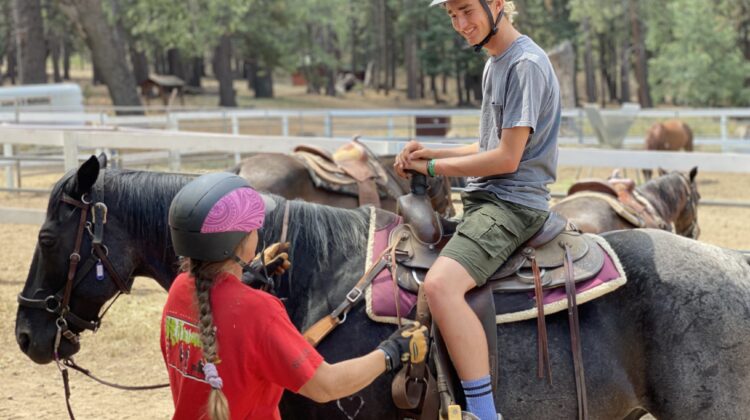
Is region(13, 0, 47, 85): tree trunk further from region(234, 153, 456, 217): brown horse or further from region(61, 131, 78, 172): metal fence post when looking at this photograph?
region(234, 153, 456, 217): brown horse

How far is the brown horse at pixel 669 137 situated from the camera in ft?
60.7

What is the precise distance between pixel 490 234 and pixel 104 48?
977 inches

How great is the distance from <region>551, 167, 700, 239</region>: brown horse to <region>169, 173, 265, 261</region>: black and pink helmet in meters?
→ 3.92

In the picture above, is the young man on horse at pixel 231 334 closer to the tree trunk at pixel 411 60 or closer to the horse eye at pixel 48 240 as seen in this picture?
the horse eye at pixel 48 240

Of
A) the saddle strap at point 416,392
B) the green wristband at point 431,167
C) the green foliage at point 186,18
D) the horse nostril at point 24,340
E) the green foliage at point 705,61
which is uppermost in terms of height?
the green foliage at point 186,18

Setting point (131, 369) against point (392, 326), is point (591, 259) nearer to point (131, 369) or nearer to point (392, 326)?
point (392, 326)

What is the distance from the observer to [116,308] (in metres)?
7.59

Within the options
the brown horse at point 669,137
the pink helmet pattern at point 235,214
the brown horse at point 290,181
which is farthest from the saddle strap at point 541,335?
the brown horse at point 669,137

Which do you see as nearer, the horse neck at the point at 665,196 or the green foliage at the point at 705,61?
the horse neck at the point at 665,196

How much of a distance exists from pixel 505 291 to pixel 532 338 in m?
0.19

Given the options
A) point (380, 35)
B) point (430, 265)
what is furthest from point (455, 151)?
point (380, 35)

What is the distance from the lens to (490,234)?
294cm

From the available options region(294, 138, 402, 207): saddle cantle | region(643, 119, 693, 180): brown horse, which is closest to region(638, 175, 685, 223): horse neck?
region(294, 138, 402, 207): saddle cantle

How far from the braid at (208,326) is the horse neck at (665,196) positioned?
17.6 ft
